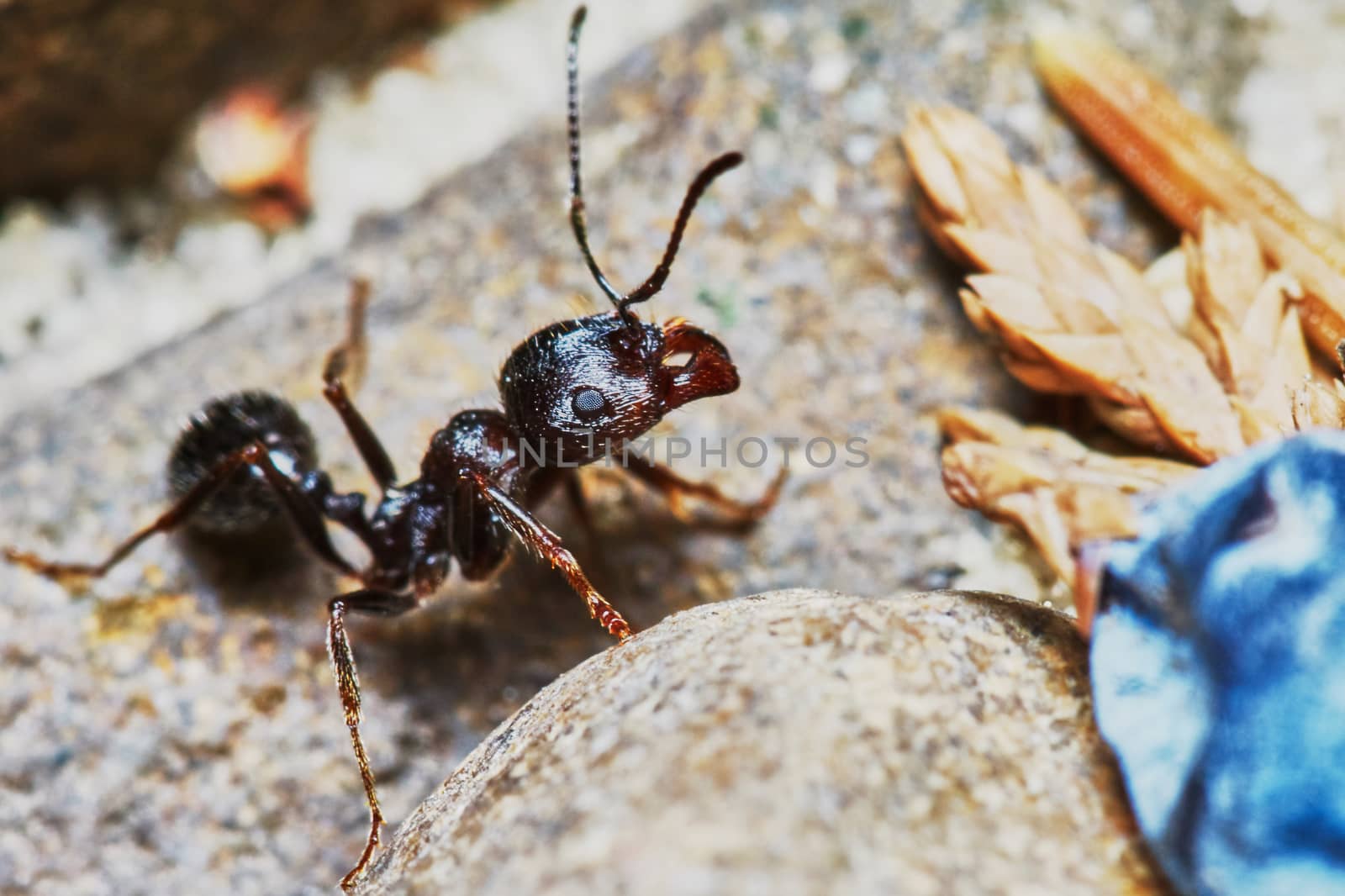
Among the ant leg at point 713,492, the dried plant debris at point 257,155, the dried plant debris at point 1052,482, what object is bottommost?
the dried plant debris at point 1052,482


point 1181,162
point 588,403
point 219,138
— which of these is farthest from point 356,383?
point 1181,162

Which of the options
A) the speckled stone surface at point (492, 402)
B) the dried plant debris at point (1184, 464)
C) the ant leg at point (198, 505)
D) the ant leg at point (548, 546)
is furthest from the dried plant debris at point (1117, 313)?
the ant leg at point (198, 505)

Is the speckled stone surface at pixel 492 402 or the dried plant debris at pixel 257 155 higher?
the dried plant debris at pixel 257 155

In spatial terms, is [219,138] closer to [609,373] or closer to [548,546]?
[609,373]

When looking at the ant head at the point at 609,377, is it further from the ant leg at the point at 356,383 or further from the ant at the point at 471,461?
the ant leg at the point at 356,383

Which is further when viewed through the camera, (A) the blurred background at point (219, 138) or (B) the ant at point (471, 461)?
(A) the blurred background at point (219, 138)

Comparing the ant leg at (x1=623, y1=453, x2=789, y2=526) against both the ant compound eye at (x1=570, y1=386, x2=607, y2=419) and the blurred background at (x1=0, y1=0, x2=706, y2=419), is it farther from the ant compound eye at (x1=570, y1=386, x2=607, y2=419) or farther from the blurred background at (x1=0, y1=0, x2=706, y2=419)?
the blurred background at (x1=0, y1=0, x2=706, y2=419)

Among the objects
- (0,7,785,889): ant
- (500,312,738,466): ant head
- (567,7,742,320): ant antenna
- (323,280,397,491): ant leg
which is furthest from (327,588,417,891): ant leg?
(567,7,742,320): ant antenna
